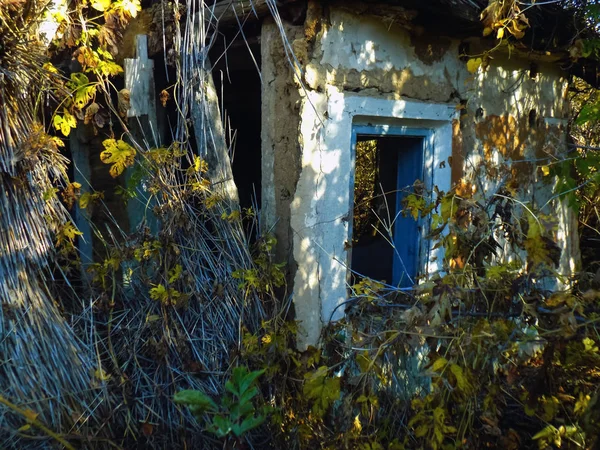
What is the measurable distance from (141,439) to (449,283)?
1.86 metres

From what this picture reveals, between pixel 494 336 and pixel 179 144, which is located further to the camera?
pixel 179 144

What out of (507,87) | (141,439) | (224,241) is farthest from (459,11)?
(141,439)

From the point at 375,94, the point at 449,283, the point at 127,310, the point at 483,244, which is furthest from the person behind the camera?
the point at 375,94

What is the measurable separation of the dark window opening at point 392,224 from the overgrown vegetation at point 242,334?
522 millimetres

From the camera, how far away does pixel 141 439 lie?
3592 millimetres

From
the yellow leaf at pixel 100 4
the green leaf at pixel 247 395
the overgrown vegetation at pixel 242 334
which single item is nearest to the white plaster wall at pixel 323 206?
the overgrown vegetation at pixel 242 334

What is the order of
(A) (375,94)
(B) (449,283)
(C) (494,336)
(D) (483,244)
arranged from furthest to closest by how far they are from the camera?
(A) (375,94) → (D) (483,244) → (B) (449,283) → (C) (494,336)

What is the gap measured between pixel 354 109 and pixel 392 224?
3.67 ft

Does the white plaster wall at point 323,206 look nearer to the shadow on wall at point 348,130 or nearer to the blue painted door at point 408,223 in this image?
the shadow on wall at point 348,130

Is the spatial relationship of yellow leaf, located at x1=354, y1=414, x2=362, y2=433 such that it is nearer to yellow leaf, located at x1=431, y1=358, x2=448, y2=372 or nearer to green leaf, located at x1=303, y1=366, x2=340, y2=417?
green leaf, located at x1=303, y1=366, x2=340, y2=417

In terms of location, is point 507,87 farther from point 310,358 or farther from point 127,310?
point 127,310

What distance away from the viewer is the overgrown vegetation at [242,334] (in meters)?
3.08

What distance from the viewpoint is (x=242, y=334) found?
378cm

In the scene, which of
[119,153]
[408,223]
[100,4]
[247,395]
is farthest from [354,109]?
[247,395]
